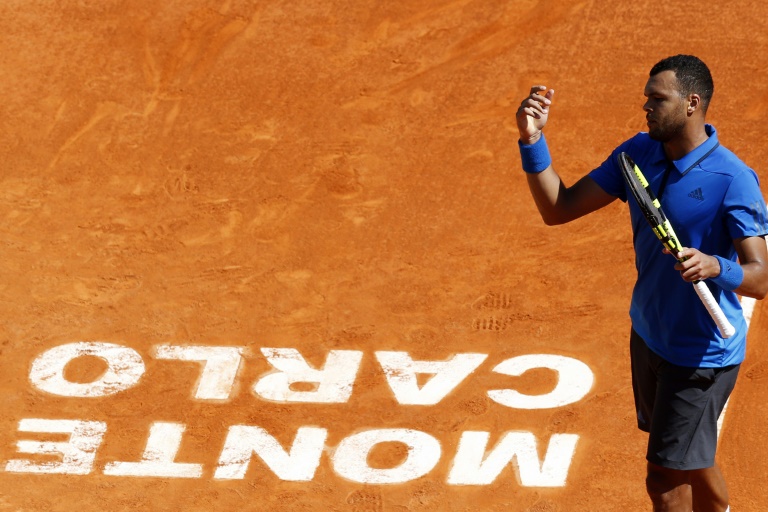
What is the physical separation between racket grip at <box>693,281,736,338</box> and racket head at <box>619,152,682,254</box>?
217 millimetres

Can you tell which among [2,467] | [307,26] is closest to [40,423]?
[2,467]

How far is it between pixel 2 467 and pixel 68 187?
10.2 ft

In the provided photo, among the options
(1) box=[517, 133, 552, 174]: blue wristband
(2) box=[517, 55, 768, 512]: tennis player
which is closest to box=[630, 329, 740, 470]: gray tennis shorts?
(2) box=[517, 55, 768, 512]: tennis player

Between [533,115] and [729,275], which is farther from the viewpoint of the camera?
[533,115]

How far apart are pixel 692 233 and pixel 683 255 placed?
Answer: 35cm

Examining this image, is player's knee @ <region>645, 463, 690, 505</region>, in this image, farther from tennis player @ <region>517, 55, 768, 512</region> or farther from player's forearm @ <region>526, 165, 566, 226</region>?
player's forearm @ <region>526, 165, 566, 226</region>

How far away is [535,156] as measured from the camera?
474cm

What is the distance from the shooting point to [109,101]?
970 cm

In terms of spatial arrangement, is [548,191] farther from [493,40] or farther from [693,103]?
[493,40]

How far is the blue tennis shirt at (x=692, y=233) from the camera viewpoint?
14.2 ft

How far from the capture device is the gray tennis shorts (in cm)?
457

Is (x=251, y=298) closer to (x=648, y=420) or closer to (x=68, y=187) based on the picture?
(x=68, y=187)

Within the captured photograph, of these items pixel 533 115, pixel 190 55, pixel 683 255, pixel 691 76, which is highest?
pixel 190 55

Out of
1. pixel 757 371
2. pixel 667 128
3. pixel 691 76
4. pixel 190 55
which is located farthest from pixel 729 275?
pixel 190 55
